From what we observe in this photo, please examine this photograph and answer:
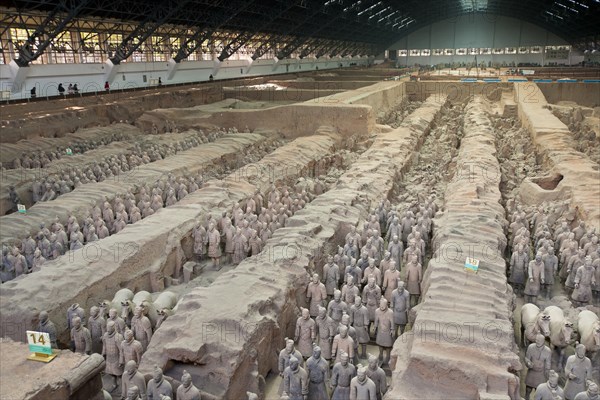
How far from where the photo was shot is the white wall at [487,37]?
4488 centimetres

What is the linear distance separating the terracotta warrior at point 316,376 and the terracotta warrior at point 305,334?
55 centimetres

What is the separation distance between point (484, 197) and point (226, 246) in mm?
4112

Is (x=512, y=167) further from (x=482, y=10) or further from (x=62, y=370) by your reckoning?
(x=482, y=10)

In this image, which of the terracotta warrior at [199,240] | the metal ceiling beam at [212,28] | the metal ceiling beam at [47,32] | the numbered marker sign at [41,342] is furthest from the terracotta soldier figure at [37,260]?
the metal ceiling beam at [212,28]

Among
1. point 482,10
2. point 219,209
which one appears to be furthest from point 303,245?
point 482,10

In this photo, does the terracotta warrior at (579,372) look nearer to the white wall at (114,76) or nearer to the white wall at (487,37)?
the white wall at (114,76)

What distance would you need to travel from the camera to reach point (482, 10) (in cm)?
4491

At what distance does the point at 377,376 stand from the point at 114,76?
19.8 meters

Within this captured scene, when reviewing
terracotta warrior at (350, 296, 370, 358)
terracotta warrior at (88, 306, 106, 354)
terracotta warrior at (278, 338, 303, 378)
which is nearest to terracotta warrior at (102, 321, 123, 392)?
terracotta warrior at (88, 306, 106, 354)

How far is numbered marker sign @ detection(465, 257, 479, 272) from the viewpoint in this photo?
5203mm

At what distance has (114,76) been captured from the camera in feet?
68.9

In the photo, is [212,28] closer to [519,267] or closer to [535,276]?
[519,267]

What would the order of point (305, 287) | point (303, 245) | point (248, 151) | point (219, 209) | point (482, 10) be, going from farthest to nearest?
point (482, 10)
point (248, 151)
point (219, 209)
point (303, 245)
point (305, 287)

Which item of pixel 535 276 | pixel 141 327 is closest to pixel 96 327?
pixel 141 327
